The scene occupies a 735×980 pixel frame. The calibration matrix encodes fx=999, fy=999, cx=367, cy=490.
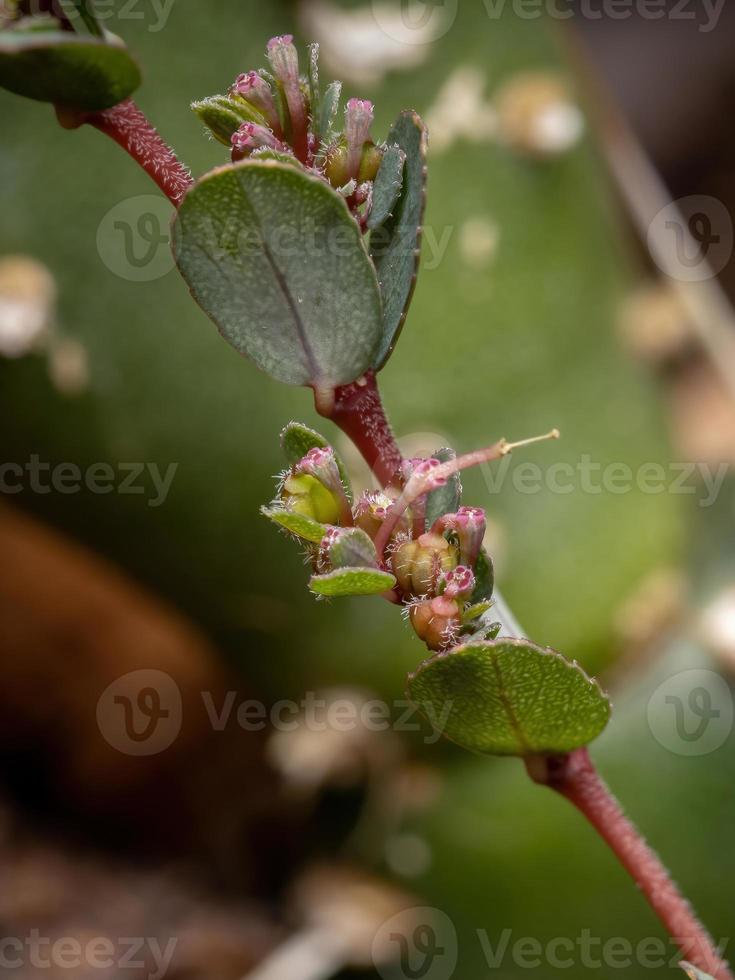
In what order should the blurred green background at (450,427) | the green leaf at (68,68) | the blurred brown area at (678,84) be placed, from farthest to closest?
1. the blurred brown area at (678,84)
2. the blurred green background at (450,427)
3. the green leaf at (68,68)

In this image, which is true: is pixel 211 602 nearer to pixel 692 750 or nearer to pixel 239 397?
pixel 239 397

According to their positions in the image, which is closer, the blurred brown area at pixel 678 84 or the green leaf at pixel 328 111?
the green leaf at pixel 328 111

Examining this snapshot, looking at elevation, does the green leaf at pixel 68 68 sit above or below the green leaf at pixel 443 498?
above

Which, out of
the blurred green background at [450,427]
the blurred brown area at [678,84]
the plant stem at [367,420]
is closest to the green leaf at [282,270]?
the plant stem at [367,420]

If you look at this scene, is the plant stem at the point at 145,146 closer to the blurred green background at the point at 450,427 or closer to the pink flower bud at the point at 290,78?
the pink flower bud at the point at 290,78

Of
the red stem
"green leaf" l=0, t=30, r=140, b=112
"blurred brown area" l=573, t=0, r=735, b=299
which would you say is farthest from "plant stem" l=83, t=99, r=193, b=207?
"blurred brown area" l=573, t=0, r=735, b=299

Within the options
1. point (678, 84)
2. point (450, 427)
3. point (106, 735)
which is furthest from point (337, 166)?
point (678, 84)

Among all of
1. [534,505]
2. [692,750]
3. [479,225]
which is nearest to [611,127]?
[479,225]

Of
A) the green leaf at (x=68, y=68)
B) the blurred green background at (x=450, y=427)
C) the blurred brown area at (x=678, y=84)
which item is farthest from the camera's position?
the blurred brown area at (x=678, y=84)
